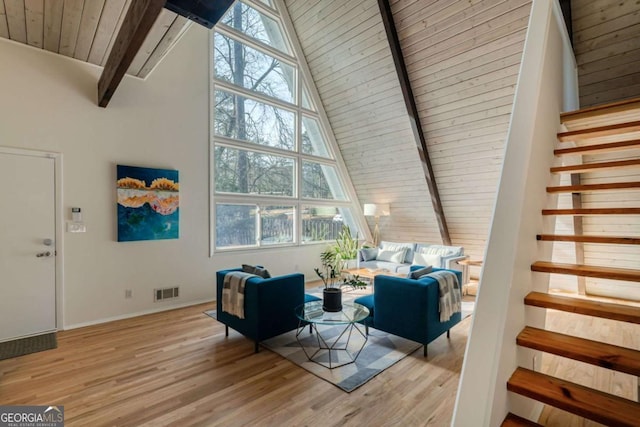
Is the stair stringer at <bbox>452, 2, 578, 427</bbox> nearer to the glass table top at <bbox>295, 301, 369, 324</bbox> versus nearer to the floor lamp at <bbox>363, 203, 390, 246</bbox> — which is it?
the glass table top at <bbox>295, 301, 369, 324</bbox>

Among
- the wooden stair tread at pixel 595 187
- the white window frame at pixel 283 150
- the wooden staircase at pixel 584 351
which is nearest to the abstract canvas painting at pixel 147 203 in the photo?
the white window frame at pixel 283 150

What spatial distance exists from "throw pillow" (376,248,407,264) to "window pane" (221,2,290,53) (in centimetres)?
437

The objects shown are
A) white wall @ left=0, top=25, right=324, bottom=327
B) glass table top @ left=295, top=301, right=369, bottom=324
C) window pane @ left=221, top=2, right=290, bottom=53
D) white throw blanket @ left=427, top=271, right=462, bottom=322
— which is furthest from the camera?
window pane @ left=221, top=2, right=290, bottom=53

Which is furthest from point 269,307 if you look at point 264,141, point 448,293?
point 264,141

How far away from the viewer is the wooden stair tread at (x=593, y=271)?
5.54ft

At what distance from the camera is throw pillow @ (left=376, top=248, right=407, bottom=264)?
20.0 feet

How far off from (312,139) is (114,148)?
11.9ft

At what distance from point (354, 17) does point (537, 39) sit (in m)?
3.13

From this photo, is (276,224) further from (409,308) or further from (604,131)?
(604,131)

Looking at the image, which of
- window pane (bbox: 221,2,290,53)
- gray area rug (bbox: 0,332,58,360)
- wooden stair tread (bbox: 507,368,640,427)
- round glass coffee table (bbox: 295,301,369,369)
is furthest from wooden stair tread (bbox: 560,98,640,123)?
gray area rug (bbox: 0,332,58,360)

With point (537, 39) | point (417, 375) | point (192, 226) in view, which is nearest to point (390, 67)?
point (537, 39)

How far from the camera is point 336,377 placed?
8.53 feet

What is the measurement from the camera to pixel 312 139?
654 centimetres

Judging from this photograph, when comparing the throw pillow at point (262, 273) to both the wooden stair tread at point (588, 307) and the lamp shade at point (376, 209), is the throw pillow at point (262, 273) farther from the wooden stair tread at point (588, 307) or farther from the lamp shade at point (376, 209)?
the lamp shade at point (376, 209)
